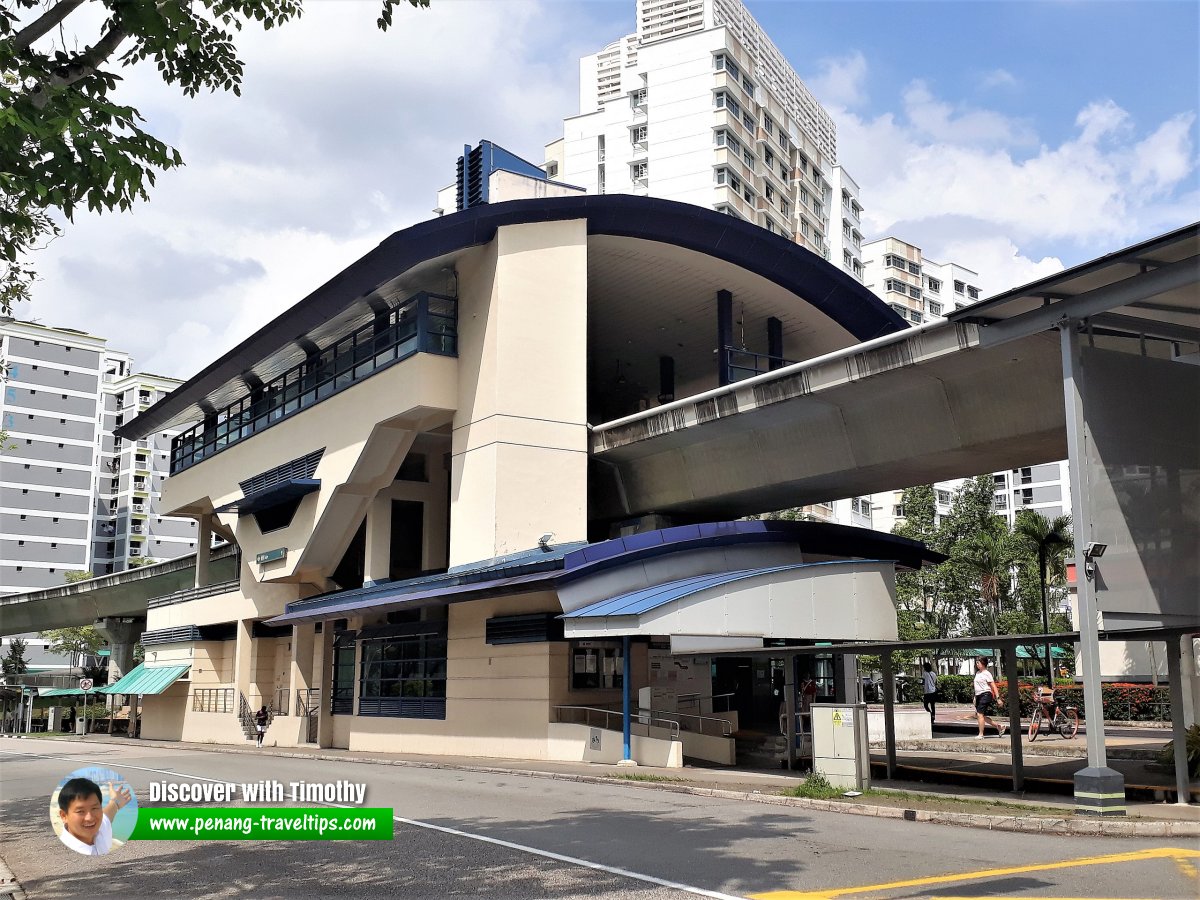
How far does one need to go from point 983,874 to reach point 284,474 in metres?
27.5

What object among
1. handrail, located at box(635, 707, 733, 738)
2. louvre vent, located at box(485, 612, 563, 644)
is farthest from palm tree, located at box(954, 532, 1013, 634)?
louvre vent, located at box(485, 612, 563, 644)

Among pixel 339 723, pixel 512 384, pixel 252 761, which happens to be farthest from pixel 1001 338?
pixel 339 723

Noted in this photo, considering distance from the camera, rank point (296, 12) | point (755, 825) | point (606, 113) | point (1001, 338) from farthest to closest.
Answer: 1. point (606, 113)
2. point (1001, 338)
3. point (755, 825)
4. point (296, 12)

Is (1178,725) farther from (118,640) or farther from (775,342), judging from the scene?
(118,640)

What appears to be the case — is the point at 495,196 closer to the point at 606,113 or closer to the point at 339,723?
the point at 339,723

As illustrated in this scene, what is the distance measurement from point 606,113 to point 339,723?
185 feet

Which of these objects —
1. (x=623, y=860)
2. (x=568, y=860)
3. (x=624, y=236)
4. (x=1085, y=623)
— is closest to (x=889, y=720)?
(x=1085, y=623)

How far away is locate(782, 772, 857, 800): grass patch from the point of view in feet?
50.3

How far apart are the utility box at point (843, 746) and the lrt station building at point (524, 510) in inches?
97.9

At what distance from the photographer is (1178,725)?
13.9 meters

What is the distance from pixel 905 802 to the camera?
48.2 feet

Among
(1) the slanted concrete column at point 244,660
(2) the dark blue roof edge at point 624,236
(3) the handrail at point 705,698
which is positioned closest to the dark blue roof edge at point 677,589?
(3) the handrail at point 705,698

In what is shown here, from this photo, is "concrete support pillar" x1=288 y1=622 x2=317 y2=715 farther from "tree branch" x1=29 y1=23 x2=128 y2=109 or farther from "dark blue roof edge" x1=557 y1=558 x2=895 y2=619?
"tree branch" x1=29 y1=23 x2=128 y2=109

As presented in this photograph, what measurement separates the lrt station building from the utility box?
2487 mm
